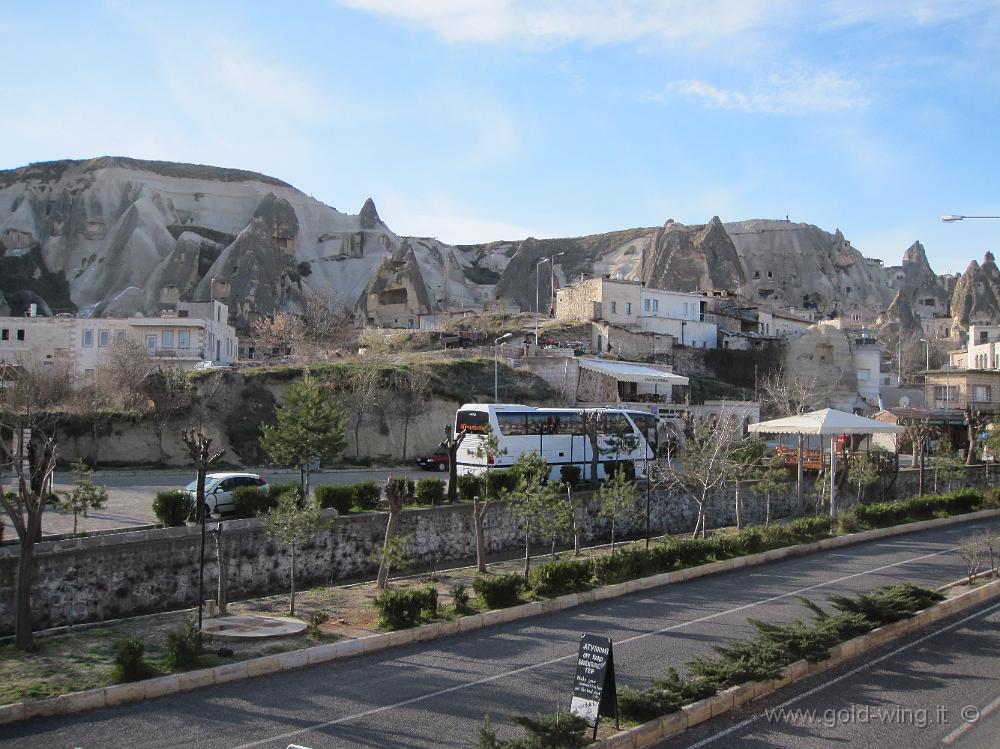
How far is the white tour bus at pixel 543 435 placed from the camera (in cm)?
2761

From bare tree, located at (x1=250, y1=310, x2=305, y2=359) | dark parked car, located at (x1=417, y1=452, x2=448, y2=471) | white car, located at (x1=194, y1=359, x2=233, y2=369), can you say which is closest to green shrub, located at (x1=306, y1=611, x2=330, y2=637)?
dark parked car, located at (x1=417, y1=452, x2=448, y2=471)

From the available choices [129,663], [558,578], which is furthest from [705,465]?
[129,663]

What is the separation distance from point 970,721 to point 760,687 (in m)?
2.36

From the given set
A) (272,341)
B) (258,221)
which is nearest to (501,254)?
(258,221)

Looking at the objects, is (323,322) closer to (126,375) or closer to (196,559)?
(126,375)

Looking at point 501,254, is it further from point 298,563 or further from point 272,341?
point 298,563

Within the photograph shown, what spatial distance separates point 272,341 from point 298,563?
181 feet

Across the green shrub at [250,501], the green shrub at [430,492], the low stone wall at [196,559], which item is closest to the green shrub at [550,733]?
the low stone wall at [196,559]

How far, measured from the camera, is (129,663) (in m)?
10.5

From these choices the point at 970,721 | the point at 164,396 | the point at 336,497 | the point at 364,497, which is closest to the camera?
the point at 970,721

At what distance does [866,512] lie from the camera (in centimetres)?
2502

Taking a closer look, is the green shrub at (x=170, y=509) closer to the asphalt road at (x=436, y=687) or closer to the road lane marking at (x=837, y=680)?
the asphalt road at (x=436, y=687)

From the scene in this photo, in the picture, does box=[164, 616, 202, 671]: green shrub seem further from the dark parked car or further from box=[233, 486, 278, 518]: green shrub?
the dark parked car

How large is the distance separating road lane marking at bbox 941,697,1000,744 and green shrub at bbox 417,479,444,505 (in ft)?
50.4
